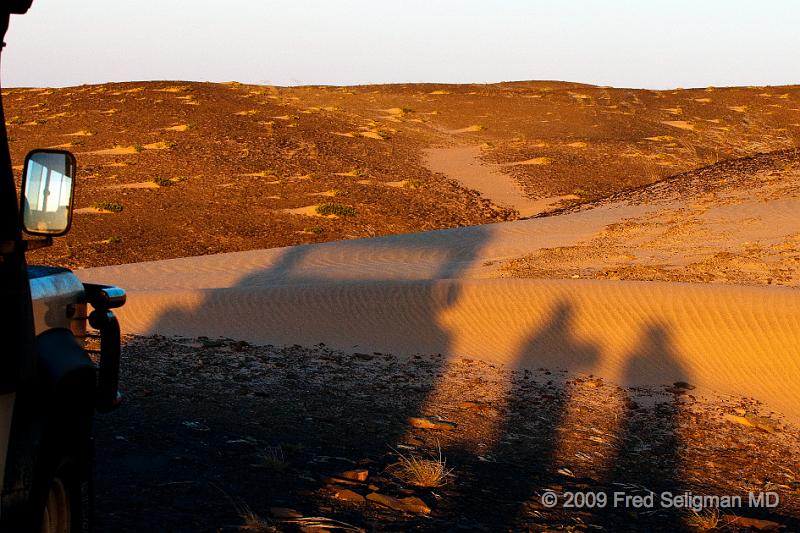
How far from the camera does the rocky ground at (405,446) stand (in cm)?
618

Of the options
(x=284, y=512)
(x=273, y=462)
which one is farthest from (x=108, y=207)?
(x=284, y=512)

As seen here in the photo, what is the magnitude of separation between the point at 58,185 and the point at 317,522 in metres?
2.94

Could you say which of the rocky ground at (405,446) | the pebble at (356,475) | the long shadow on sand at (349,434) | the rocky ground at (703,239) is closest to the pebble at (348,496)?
the rocky ground at (405,446)

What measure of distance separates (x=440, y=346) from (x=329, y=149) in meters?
28.5

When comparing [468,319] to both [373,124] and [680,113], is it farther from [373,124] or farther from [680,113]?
[680,113]

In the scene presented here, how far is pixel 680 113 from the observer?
57.0m

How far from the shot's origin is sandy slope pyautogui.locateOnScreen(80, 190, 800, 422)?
12406 millimetres

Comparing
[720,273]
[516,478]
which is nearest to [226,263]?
[720,273]

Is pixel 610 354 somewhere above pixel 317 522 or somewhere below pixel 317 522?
below

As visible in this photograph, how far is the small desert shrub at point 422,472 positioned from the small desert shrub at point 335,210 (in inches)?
918

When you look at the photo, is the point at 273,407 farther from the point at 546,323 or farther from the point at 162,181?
the point at 162,181

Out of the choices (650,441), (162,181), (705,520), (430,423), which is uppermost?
(705,520)

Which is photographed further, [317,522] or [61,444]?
[317,522]

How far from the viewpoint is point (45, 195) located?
141 inches
